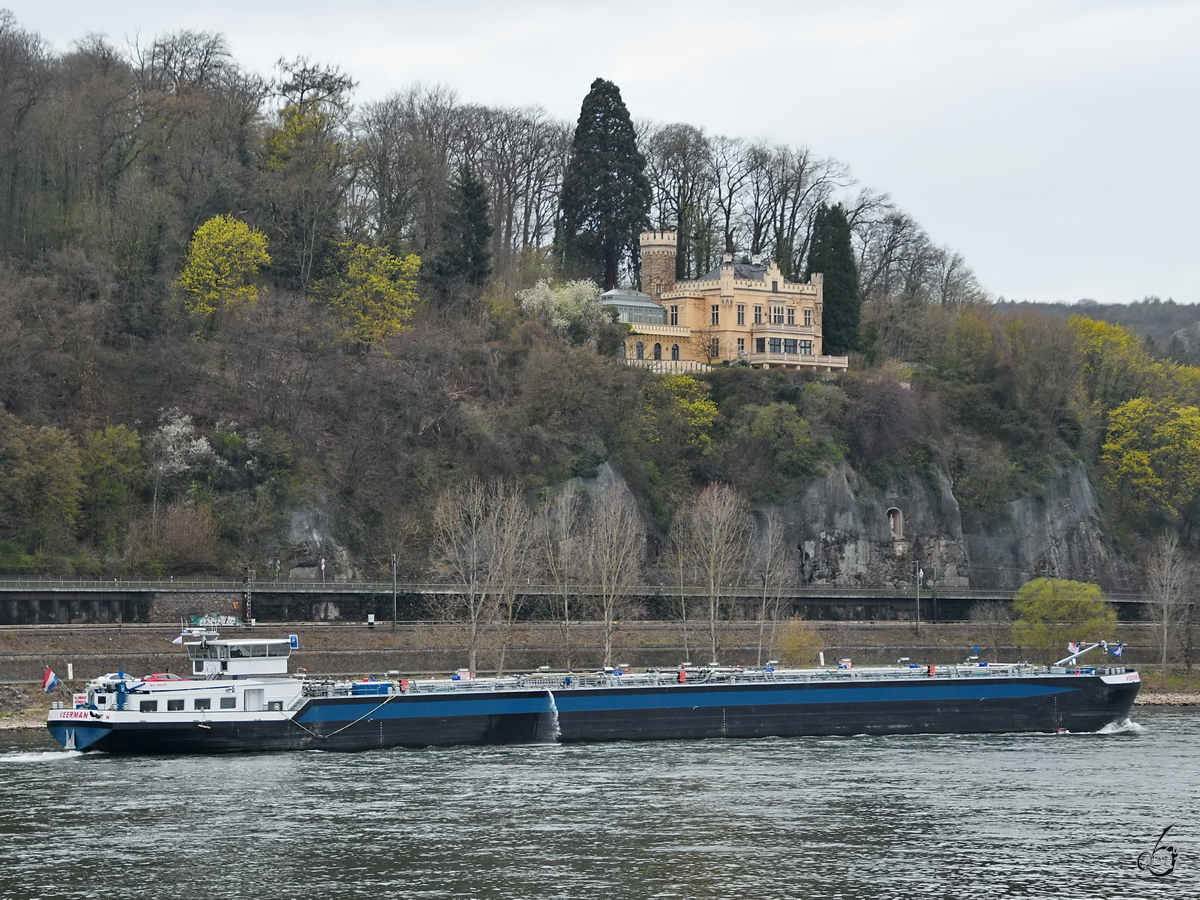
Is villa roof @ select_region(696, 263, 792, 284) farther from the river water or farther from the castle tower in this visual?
the river water

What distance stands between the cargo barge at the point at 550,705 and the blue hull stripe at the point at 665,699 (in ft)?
0.13

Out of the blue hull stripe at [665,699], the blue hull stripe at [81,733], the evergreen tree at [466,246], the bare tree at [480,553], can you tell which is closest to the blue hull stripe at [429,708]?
the blue hull stripe at [665,699]

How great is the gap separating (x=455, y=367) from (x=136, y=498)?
2390 cm

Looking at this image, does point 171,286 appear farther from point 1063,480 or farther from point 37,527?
point 1063,480

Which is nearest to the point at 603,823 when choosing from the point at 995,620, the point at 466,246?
the point at 995,620

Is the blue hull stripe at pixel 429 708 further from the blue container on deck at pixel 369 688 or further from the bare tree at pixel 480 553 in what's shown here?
the bare tree at pixel 480 553

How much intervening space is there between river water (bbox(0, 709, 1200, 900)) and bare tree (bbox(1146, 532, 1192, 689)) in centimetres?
3353

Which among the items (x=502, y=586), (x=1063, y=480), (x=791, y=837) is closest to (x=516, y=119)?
(x=1063, y=480)

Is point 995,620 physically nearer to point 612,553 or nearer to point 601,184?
point 612,553

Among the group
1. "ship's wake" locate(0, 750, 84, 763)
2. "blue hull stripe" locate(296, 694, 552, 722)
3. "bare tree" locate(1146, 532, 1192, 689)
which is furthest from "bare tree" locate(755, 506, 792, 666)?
"ship's wake" locate(0, 750, 84, 763)

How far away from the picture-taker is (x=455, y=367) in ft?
335

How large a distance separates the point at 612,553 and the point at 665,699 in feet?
57.9

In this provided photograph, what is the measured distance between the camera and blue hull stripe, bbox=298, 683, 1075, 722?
6091 cm

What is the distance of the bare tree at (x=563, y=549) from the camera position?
81812mm
